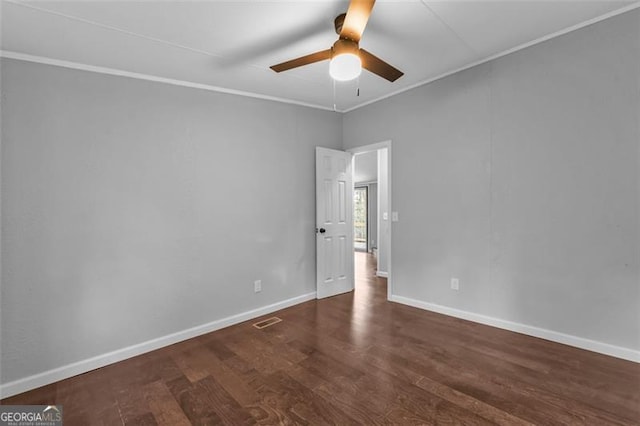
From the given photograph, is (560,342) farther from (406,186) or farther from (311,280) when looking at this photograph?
(311,280)

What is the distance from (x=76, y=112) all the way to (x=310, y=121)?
2.51 metres

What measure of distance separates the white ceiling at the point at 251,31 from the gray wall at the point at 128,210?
0.28 m

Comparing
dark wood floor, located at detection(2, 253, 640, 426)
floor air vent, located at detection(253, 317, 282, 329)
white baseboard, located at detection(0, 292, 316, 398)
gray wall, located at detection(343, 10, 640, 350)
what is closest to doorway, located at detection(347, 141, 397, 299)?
gray wall, located at detection(343, 10, 640, 350)

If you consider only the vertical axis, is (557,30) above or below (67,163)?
above

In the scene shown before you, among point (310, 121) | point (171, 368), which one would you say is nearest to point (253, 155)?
point (310, 121)

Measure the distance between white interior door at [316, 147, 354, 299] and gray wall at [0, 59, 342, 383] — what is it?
494 mm

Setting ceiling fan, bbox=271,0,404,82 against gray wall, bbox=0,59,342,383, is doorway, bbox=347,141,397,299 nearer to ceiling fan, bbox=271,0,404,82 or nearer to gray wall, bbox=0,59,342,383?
gray wall, bbox=0,59,342,383

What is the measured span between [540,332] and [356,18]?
3.02 metres

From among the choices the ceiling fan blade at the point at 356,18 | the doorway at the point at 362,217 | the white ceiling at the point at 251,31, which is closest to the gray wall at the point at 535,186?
the white ceiling at the point at 251,31

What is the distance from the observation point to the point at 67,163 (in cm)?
239

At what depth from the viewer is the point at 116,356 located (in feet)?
8.37

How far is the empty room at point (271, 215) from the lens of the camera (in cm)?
198

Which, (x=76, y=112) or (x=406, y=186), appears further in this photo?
(x=406, y=186)

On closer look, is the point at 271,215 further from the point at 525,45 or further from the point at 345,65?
the point at 525,45
